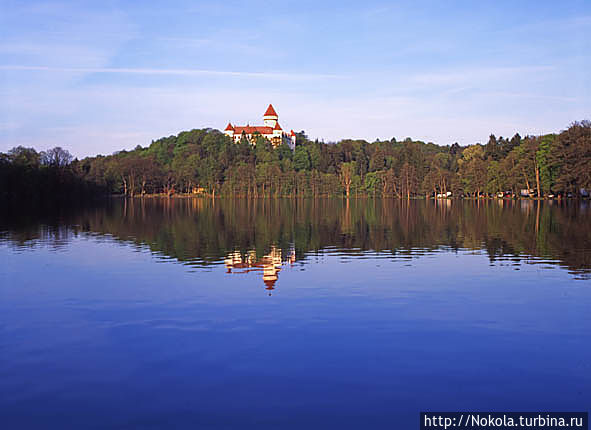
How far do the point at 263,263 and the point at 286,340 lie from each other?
12.0 meters

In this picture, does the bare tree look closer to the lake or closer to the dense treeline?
the dense treeline

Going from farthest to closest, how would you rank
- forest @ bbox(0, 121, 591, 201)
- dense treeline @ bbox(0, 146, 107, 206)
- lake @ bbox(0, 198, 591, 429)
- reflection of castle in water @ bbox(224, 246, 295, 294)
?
forest @ bbox(0, 121, 591, 201), dense treeline @ bbox(0, 146, 107, 206), reflection of castle in water @ bbox(224, 246, 295, 294), lake @ bbox(0, 198, 591, 429)

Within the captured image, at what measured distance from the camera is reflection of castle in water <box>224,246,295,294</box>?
66.3ft

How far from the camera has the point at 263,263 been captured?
23.6 m

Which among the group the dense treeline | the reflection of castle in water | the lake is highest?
the dense treeline

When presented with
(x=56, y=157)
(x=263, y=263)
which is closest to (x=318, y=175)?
(x=56, y=157)

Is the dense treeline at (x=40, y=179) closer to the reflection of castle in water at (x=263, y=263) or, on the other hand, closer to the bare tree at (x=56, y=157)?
the bare tree at (x=56, y=157)

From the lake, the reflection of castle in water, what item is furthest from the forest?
the lake

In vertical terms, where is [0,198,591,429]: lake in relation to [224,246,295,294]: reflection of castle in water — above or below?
below

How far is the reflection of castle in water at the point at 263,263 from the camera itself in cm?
2022

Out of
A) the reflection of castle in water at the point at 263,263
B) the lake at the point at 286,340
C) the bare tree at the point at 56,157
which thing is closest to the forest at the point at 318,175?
the bare tree at the point at 56,157

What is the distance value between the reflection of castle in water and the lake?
0.14 metres

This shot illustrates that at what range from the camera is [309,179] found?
641 ft

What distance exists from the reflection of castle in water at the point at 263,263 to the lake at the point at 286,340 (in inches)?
5.4
